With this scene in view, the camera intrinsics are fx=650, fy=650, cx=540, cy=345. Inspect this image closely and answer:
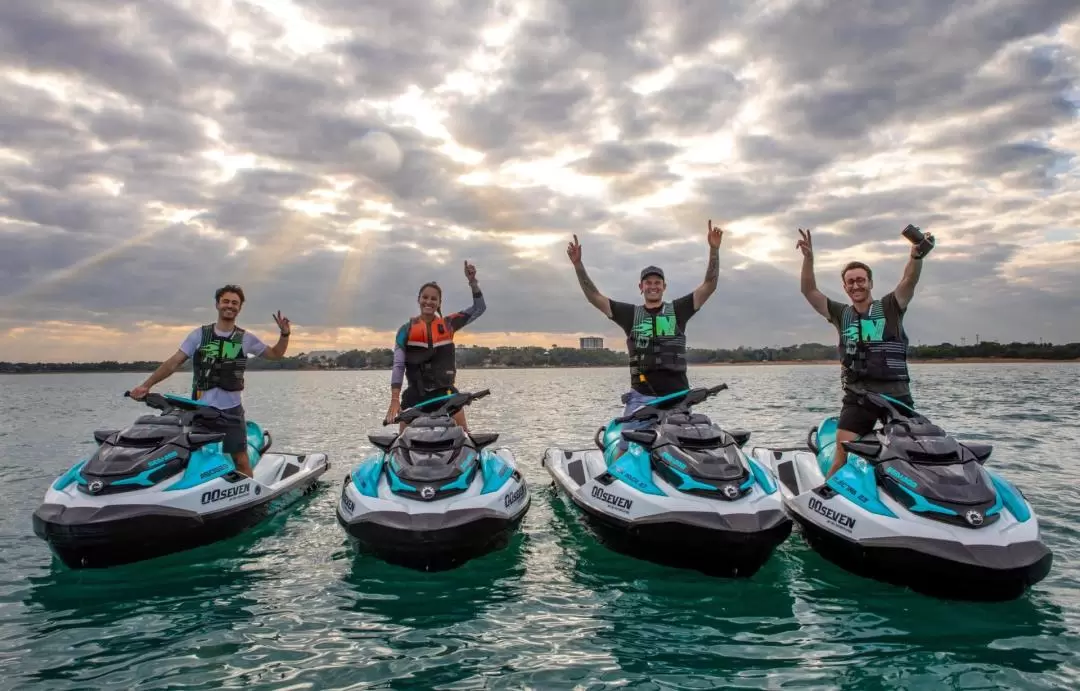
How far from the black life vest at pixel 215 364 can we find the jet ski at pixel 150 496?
42 cm

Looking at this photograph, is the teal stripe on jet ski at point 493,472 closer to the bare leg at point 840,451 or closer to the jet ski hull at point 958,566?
the jet ski hull at point 958,566

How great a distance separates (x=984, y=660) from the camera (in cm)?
378

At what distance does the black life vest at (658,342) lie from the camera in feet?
22.1

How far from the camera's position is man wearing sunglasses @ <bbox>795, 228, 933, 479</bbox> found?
229 inches

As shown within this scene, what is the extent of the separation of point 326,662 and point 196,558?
264 centimetres

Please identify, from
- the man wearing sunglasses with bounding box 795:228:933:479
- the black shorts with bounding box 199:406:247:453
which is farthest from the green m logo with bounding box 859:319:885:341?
the black shorts with bounding box 199:406:247:453

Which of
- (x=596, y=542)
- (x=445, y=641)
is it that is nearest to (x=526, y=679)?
(x=445, y=641)


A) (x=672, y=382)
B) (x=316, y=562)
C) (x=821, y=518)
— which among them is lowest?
(x=316, y=562)

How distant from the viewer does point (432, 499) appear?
16.9ft

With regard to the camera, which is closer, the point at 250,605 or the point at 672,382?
the point at 250,605

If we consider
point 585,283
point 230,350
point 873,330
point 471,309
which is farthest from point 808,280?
point 230,350

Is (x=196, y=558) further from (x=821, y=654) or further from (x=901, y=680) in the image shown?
(x=901, y=680)

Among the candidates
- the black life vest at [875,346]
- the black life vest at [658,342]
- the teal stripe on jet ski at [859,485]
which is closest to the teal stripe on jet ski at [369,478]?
the black life vest at [658,342]

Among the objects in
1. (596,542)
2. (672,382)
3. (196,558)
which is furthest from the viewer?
(672,382)
